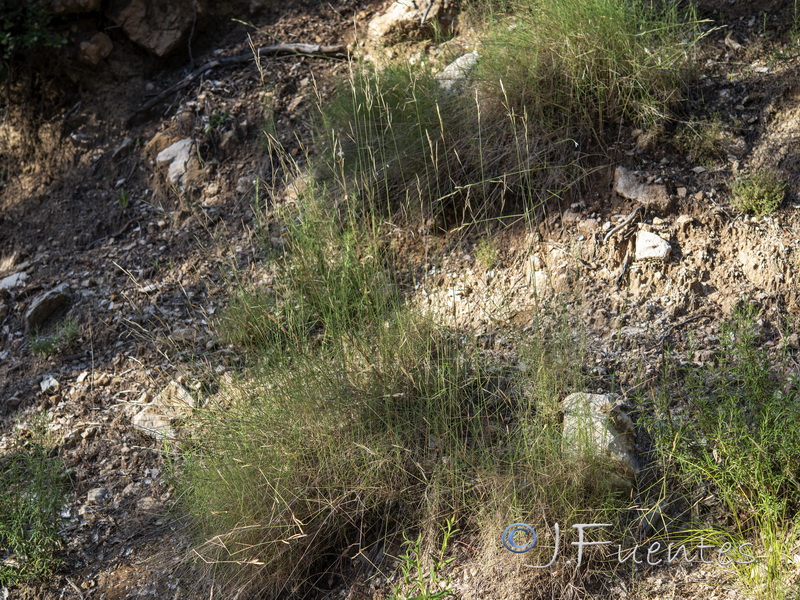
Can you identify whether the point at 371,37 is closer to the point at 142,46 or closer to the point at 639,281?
the point at 142,46

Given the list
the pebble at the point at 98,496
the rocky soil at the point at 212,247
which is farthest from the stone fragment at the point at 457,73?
the pebble at the point at 98,496

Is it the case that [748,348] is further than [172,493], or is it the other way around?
[172,493]

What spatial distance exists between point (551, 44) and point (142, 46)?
10.1 feet

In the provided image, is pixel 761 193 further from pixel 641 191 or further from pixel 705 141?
pixel 641 191

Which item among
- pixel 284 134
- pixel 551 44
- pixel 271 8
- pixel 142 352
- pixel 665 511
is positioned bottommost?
pixel 665 511

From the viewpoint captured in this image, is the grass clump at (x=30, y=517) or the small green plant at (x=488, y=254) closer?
the grass clump at (x=30, y=517)

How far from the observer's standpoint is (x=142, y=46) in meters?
5.22

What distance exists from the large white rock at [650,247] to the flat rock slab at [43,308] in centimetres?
322

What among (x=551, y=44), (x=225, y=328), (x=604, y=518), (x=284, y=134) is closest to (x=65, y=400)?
(x=225, y=328)

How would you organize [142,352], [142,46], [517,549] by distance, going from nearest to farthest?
[517,549] → [142,352] → [142,46]

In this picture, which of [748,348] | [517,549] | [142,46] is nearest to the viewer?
[517,549]

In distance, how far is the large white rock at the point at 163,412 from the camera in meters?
3.38

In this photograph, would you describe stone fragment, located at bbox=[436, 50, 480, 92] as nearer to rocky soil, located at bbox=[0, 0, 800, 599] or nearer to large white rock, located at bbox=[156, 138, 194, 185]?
rocky soil, located at bbox=[0, 0, 800, 599]

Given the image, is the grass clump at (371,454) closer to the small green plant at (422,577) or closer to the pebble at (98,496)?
the small green plant at (422,577)
